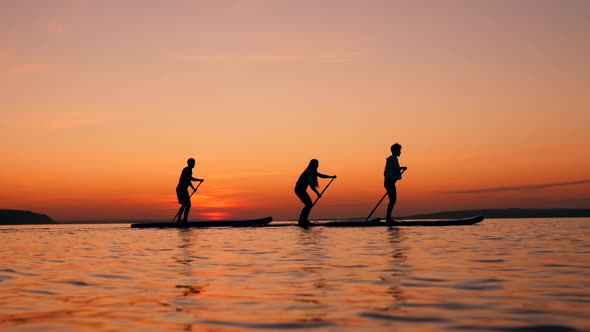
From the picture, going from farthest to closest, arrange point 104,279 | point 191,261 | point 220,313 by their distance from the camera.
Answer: point 191,261
point 104,279
point 220,313

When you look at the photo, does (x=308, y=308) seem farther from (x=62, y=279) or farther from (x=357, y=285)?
(x=62, y=279)

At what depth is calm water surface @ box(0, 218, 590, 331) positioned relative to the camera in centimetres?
464

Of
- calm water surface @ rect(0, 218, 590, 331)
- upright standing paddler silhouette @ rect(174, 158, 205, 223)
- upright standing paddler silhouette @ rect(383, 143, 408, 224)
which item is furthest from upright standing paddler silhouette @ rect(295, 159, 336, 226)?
calm water surface @ rect(0, 218, 590, 331)

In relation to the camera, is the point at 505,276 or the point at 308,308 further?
the point at 505,276

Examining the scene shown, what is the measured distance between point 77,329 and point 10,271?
16.4 ft

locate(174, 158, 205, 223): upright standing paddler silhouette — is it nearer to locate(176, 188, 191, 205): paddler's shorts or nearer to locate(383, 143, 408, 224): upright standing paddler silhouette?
locate(176, 188, 191, 205): paddler's shorts

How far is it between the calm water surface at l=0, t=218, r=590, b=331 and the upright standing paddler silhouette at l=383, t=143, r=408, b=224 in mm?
10177

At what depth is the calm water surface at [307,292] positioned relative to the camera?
183 inches

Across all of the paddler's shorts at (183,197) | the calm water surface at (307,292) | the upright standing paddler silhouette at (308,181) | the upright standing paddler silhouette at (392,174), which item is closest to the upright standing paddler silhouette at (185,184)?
the paddler's shorts at (183,197)

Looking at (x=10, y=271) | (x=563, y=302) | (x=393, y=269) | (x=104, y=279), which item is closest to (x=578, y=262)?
(x=393, y=269)

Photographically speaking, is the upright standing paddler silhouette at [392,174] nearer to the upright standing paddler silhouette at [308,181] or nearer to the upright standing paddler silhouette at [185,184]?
the upright standing paddler silhouette at [308,181]

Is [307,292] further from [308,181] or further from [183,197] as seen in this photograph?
[183,197]

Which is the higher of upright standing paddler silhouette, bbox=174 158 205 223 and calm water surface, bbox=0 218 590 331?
upright standing paddler silhouette, bbox=174 158 205 223

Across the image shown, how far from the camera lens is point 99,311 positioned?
5266 mm
